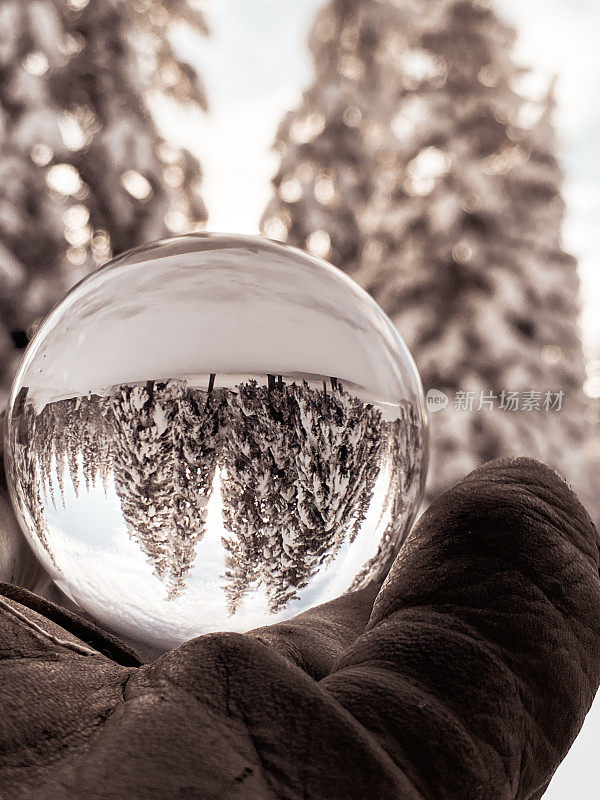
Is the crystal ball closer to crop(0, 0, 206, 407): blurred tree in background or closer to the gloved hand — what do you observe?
the gloved hand

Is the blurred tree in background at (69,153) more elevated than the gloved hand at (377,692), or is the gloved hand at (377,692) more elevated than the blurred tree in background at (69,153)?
the blurred tree in background at (69,153)

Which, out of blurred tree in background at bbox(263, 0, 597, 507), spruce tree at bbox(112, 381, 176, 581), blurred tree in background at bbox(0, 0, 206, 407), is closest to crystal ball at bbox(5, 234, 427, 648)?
spruce tree at bbox(112, 381, 176, 581)

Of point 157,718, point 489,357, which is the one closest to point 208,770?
point 157,718

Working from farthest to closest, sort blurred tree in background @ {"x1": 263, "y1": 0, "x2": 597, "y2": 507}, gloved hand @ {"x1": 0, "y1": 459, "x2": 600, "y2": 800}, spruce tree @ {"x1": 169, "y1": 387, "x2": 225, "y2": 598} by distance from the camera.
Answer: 1. blurred tree in background @ {"x1": 263, "y1": 0, "x2": 597, "y2": 507}
2. spruce tree @ {"x1": 169, "y1": 387, "x2": 225, "y2": 598}
3. gloved hand @ {"x1": 0, "y1": 459, "x2": 600, "y2": 800}

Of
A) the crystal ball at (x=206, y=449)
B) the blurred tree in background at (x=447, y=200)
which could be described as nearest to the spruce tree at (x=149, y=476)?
the crystal ball at (x=206, y=449)

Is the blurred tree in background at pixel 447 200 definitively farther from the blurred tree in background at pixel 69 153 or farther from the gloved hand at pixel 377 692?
the gloved hand at pixel 377 692
